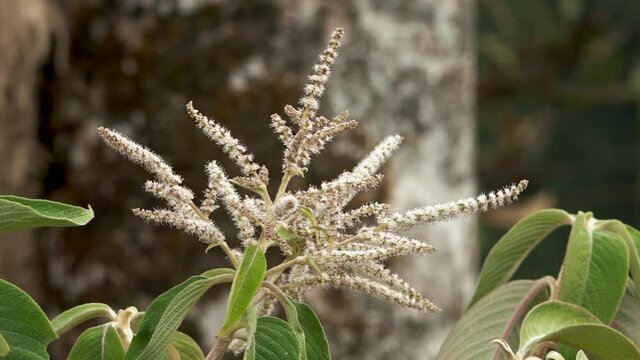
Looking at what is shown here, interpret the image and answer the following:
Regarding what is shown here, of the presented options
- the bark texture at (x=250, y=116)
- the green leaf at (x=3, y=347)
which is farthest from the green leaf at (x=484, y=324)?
the bark texture at (x=250, y=116)

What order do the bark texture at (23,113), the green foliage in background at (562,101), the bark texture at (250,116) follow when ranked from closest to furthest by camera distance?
the bark texture at (250,116)
the bark texture at (23,113)
the green foliage in background at (562,101)

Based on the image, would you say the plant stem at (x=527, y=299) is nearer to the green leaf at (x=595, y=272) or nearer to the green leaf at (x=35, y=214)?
the green leaf at (x=595, y=272)

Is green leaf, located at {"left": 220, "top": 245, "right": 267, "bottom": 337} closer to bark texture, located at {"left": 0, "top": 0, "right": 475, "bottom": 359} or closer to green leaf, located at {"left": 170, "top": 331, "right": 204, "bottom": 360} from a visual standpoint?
green leaf, located at {"left": 170, "top": 331, "right": 204, "bottom": 360}

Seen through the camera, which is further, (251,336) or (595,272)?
(595,272)

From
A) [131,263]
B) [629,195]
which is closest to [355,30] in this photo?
[131,263]

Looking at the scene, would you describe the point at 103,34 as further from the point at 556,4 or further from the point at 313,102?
the point at 556,4

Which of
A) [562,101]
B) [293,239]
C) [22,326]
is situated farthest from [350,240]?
[562,101]

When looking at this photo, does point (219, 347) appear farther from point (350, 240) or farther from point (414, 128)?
point (414, 128)

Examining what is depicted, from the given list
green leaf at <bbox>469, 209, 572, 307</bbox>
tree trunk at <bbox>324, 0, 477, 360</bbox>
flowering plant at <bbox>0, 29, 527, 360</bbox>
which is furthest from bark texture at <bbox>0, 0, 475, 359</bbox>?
flowering plant at <bbox>0, 29, 527, 360</bbox>
